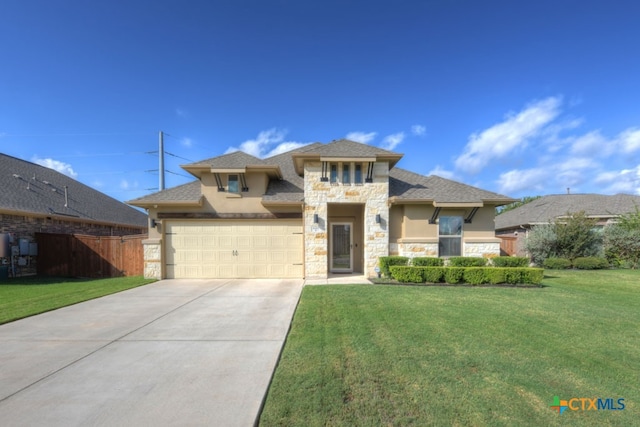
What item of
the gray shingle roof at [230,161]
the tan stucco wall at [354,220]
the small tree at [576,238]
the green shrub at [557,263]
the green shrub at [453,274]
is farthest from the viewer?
the small tree at [576,238]

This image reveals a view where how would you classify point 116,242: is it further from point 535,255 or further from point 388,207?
point 535,255

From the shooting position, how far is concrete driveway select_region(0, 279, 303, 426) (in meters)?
2.79

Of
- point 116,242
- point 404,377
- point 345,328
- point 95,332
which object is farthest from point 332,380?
point 116,242

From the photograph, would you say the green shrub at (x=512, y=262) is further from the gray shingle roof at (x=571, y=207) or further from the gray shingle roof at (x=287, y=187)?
the gray shingle roof at (x=571, y=207)

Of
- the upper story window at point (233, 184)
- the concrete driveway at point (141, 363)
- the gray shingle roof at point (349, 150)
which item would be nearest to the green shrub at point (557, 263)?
the gray shingle roof at point (349, 150)

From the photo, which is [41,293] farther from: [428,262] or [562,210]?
[562,210]

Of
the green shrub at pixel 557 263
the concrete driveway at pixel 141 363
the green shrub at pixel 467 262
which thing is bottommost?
the green shrub at pixel 557 263

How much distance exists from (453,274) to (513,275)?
1.92 meters

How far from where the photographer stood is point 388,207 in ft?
35.7

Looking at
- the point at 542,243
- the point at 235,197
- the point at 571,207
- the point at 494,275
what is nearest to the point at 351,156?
the point at 235,197

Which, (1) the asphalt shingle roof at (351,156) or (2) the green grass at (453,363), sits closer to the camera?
(2) the green grass at (453,363)

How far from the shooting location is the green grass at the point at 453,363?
8.84 feet

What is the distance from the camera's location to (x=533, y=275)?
921 cm

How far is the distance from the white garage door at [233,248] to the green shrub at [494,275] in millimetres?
6621
